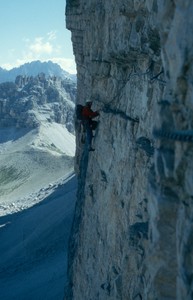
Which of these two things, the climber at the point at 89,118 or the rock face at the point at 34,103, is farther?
the rock face at the point at 34,103

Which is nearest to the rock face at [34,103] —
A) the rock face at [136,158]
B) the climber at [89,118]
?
the rock face at [136,158]

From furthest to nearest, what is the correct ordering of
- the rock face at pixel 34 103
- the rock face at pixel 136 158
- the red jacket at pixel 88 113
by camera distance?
the rock face at pixel 34 103 → the red jacket at pixel 88 113 → the rock face at pixel 136 158

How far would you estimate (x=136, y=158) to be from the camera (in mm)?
11523

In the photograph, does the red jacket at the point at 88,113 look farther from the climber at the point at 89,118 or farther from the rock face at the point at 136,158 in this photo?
the rock face at the point at 136,158

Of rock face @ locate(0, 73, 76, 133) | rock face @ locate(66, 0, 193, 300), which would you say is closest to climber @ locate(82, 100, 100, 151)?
rock face @ locate(66, 0, 193, 300)

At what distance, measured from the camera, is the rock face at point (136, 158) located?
6363mm

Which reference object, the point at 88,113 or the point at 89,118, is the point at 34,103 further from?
the point at 88,113

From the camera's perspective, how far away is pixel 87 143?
17453 millimetres

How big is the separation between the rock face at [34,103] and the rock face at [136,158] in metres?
81.4

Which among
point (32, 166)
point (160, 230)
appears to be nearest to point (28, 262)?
point (160, 230)

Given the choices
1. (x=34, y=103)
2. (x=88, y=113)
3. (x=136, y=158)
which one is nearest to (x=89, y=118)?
(x=88, y=113)

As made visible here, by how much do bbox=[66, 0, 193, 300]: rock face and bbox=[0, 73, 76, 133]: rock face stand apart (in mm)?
81436

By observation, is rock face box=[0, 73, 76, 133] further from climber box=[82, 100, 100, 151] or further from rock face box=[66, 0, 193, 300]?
climber box=[82, 100, 100, 151]

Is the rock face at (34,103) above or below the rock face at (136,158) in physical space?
below
